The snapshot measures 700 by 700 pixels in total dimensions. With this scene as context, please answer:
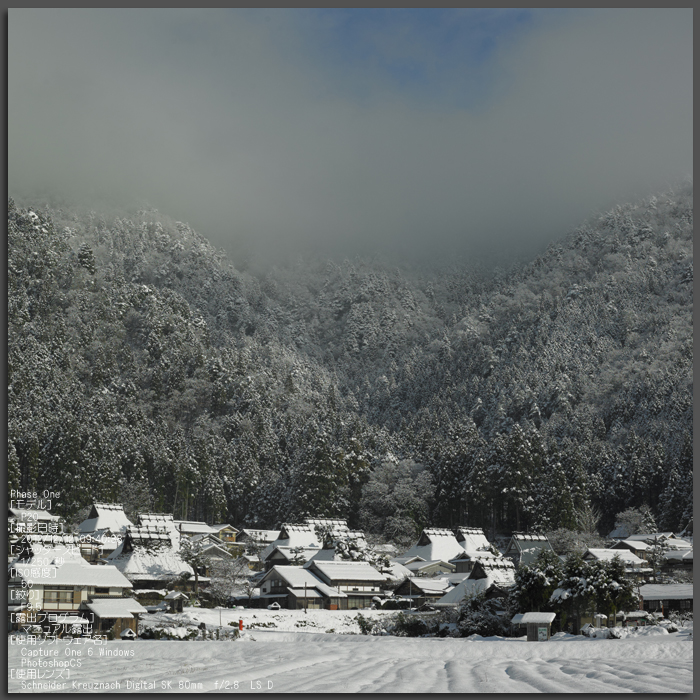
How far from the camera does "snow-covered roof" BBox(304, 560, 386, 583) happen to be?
199ft

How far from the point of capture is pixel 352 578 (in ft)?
199

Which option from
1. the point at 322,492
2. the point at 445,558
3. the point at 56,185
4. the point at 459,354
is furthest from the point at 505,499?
the point at 56,185

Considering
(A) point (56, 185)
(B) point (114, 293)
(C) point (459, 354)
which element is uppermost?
(A) point (56, 185)

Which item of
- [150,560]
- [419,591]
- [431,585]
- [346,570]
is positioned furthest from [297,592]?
[431,585]

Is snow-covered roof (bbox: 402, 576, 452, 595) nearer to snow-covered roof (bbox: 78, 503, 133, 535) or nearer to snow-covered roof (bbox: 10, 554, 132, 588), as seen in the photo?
snow-covered roof (bbox: 10, 554, 132, 588)

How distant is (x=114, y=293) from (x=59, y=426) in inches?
2942

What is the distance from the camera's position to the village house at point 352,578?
5981 cm

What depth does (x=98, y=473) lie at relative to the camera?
86375 millimetres

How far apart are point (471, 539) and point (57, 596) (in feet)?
172

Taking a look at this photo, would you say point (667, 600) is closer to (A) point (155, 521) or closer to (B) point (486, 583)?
(B) point (486, 583)

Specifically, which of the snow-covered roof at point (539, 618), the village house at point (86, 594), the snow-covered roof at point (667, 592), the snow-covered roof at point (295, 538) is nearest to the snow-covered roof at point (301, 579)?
the snow-covered roof at point (295, 538)

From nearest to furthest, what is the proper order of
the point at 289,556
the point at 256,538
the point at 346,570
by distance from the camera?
the point at 346,570
the point at 289,556
the point at 256,538

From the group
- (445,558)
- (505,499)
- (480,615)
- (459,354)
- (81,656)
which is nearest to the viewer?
(81,656)

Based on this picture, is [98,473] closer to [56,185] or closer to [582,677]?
[582,677]
